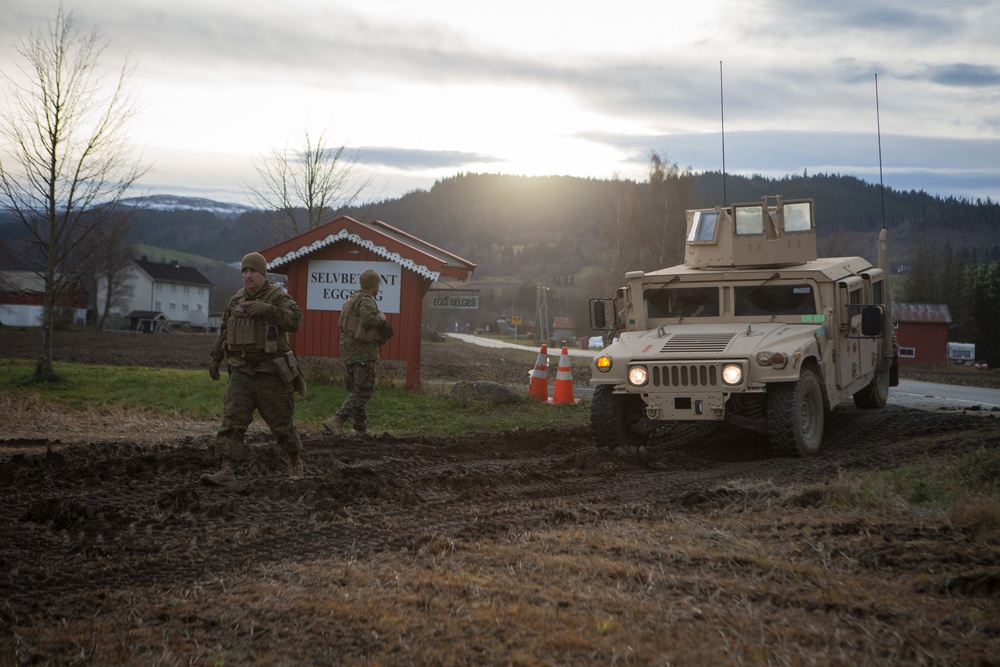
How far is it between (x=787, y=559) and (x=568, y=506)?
208 cm

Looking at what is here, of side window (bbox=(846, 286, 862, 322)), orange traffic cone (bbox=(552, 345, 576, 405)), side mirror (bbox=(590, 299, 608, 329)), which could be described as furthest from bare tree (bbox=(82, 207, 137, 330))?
side window (bbox=(846, 286, 862, 322))

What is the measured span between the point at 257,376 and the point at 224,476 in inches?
35.1

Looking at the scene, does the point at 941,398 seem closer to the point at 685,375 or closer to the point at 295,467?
the point at 685,375

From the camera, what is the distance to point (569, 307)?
389 ft

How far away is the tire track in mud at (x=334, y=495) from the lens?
5473 millimetres

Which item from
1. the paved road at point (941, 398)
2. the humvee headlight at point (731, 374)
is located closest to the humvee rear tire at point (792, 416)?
the humvee headlight at point (731, 374)

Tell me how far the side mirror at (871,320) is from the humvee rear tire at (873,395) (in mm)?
3261

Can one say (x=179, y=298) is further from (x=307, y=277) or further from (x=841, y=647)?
(x=841, y=647)

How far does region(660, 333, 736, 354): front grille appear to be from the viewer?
970 centimetres

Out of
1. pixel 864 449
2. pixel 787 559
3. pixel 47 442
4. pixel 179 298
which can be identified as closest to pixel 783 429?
pixel 864 449

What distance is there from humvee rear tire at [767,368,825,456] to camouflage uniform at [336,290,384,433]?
442 centimetres

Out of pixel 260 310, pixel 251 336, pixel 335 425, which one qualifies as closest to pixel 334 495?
pixel 251 336

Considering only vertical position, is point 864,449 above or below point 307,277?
below

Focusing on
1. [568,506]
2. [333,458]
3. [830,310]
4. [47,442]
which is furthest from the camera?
[830,310]
